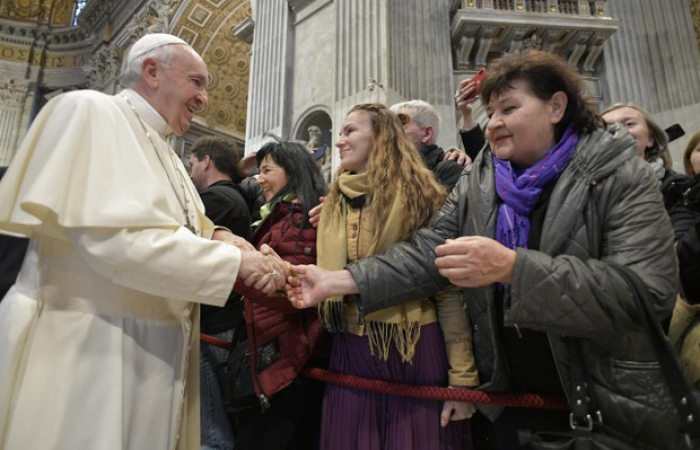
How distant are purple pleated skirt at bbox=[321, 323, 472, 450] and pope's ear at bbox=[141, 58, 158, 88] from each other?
3.96 ft

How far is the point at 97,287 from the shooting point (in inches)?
53.9

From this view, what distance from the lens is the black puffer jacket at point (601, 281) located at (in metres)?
1.12

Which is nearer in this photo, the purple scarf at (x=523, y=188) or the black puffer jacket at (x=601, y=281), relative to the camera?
the black puffer jacket at (x=601, y=281)

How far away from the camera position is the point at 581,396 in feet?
3.91

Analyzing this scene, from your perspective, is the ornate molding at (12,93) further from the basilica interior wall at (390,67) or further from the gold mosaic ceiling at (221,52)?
the basilica interior wall at (390,67)

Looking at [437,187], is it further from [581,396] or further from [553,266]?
[581,396]

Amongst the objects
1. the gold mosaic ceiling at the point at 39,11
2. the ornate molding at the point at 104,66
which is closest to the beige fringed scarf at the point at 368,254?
the ornate molding at the point at 104,66

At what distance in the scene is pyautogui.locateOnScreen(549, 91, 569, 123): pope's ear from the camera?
4.75 ft

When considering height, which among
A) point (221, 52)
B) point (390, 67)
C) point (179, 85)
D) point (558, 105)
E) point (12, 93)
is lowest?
point (558, 105)

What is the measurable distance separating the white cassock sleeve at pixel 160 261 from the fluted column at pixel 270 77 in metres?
5.88

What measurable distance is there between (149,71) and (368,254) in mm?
1043

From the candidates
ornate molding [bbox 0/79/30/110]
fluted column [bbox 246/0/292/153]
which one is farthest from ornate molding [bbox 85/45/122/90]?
fluted column [bbox 246/0/292/153]

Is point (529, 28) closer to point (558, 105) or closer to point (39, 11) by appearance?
point (558, 105)

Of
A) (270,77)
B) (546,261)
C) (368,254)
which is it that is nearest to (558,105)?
(546,261)
